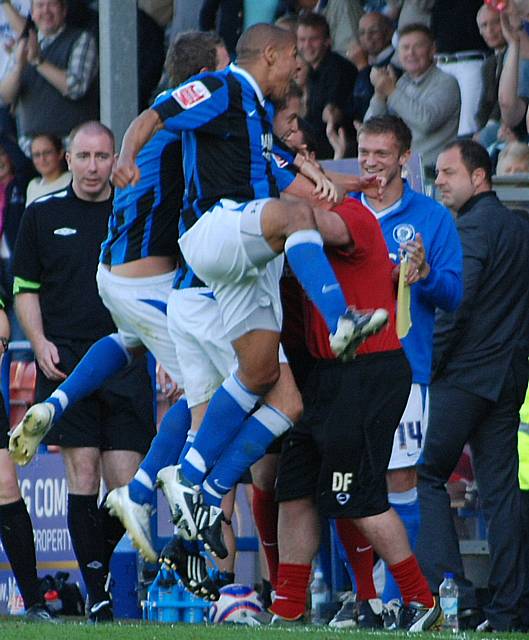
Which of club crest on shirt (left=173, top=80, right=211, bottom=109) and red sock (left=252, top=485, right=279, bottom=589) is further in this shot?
red sock (left=252, top=485, right=279, bottom=589)

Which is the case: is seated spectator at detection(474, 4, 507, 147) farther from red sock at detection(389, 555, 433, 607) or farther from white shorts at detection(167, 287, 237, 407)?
red sock at detection(389, 555, 433, 607)

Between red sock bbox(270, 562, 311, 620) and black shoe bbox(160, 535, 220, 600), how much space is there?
1.98ft

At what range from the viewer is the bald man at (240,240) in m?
7.18

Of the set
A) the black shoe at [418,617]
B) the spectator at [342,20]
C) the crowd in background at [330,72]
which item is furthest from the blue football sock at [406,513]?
the spectator at [342,20]

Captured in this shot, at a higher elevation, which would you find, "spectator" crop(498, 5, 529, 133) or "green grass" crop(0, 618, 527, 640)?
"spectator" crop(498, 5, 529, 133)

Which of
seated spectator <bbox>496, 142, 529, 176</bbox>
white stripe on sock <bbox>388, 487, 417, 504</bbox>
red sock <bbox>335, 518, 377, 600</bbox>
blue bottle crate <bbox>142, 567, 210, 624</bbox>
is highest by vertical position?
seated spectator <bbox>496, 142, 529, 176</bbox>

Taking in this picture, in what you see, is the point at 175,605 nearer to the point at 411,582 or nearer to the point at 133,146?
the point at 411,582

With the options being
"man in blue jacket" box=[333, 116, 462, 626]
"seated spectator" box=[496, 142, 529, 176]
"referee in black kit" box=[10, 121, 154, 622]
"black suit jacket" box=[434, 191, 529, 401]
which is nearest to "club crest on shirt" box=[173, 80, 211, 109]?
"man in blue jacket" box=[333, 116, 462, 626]

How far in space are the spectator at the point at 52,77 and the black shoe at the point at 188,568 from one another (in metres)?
5.74

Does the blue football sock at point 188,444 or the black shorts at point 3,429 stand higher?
the blue football sock at point 188,444

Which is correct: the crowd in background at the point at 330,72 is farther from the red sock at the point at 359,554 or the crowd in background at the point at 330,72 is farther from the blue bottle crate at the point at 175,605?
the blue bottle crate at the point at 175,605

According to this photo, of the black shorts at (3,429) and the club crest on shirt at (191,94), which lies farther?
the black shorts at (3,429)

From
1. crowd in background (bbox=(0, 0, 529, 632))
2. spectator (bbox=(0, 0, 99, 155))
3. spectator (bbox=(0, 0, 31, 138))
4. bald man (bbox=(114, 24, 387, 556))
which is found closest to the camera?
bald man (bbox=(114, 24, 387, 556))

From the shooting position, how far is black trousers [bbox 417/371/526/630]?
9109 millimetres
